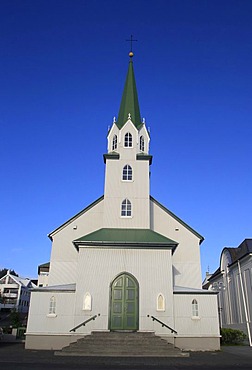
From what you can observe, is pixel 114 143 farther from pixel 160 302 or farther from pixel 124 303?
pixel 160 302

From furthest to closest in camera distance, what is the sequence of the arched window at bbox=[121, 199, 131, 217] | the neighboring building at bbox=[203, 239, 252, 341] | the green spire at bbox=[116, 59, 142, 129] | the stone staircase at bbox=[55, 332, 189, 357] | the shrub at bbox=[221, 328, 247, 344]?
1. the neighboring building at bbox=[203, 239, 252, 341]
2. the green spire at bbox=[116, 59, 142, 129]
3. the shrub at bbox=[221, 328, 247, 344]
4. the arched window at bbox=[121, 199, 131, 217]
5. the stone staircase at bbox=[55, 332, 189, 357]

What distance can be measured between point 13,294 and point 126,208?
6618 centimetres

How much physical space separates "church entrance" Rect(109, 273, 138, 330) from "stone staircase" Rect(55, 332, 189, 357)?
1.45 m

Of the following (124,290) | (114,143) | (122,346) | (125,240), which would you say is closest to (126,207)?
(125,240)

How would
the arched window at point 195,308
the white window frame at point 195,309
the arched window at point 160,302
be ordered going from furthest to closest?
the arched window at point 195,308 < the white window frame at point 195,309 < the arched window at point 160,302

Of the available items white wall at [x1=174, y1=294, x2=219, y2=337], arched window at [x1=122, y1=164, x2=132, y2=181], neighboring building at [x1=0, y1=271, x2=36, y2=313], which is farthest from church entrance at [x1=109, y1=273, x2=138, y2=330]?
neighboring building at [x1=0, y1=271, x2=36, y2=313]

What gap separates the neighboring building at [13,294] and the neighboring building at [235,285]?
53.3m

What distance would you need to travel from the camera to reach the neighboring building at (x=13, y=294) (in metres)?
79.0

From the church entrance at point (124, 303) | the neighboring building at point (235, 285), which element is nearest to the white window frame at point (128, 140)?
the church entrance at point (124, 303)

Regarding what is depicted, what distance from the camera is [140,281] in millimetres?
20828

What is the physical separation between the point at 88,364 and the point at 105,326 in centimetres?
603

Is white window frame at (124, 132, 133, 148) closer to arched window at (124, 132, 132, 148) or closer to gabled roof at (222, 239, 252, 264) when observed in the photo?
arched window at (124, 132, 132, 148)

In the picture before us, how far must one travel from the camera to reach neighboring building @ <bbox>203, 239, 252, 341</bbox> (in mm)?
30328

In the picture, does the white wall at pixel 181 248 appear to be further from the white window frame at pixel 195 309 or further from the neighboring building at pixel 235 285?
the neighboring building at pixel 235 285
